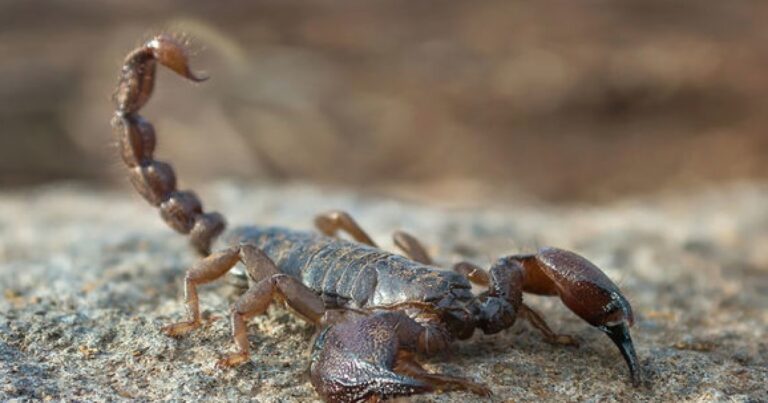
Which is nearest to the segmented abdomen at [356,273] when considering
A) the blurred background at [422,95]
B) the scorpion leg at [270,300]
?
the scorpion leg at [270,300]

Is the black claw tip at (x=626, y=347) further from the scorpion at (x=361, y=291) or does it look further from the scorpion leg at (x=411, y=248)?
the scorpion leg at (x=411, y=248)

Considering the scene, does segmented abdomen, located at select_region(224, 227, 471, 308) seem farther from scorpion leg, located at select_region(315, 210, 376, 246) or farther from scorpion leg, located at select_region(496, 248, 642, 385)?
scorpion leg, located at select_region(315, 210, 376, 246)

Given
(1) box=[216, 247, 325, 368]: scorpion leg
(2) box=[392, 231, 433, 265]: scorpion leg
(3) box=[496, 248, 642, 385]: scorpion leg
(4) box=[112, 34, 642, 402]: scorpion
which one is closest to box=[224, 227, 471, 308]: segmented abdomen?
(4) box=[112, 34, 642, 402]: scorpion

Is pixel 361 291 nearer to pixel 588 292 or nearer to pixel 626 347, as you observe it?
pixel 588 292

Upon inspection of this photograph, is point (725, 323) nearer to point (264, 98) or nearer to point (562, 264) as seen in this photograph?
point (562, 264)

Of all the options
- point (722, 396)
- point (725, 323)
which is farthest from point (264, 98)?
point (722, 396)

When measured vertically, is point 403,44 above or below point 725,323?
above

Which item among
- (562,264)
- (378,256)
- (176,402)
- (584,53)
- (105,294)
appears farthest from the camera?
(584,53)
